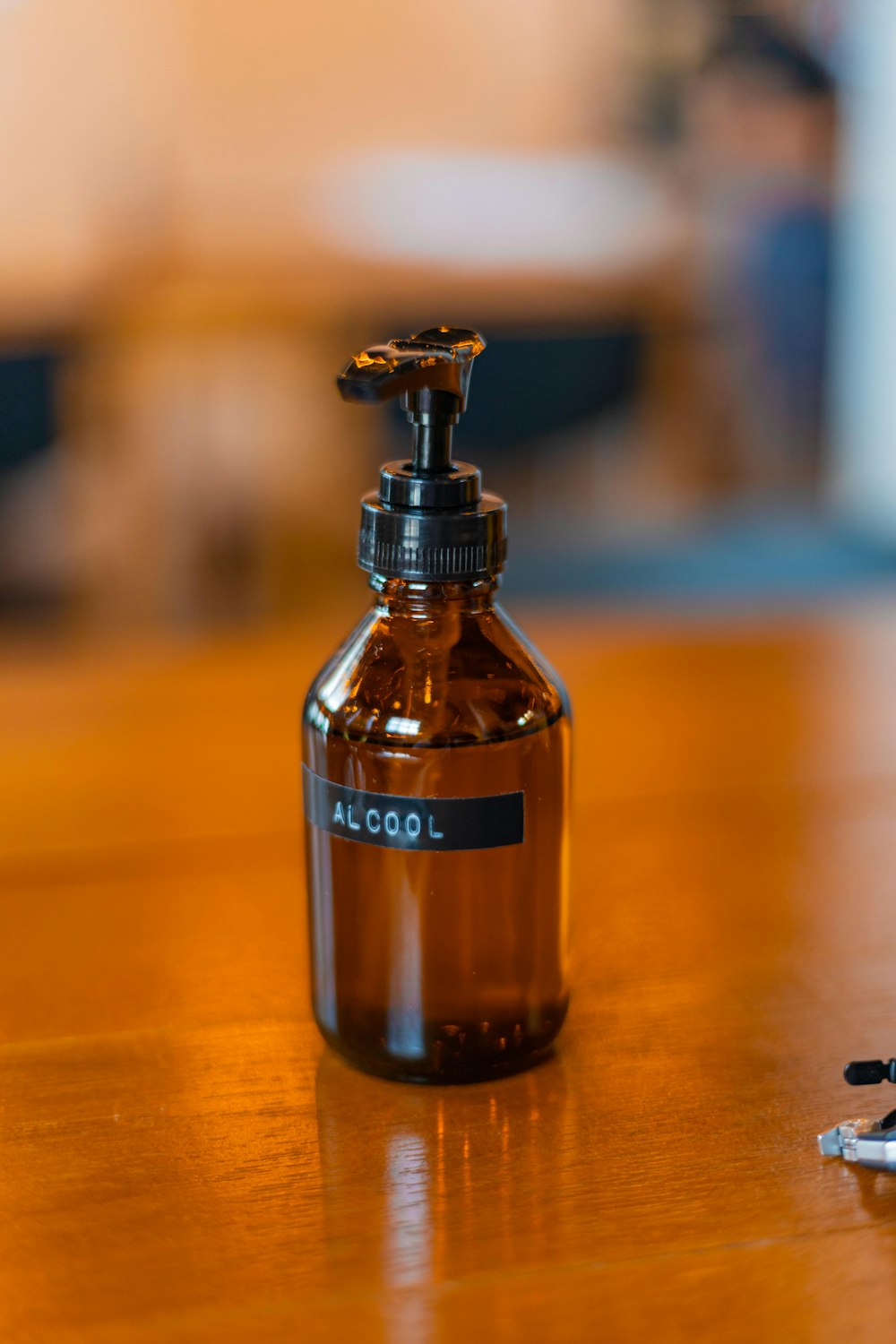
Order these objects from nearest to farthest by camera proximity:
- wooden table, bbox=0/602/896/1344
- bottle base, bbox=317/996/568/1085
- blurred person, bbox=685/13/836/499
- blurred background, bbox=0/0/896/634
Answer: wooden table, bbox=0/602/896/1344
bottle base, bbox=317/996/568/1085
blurred background, bbox=0/0/896/634
blurred person, bbox=685/13/836/499

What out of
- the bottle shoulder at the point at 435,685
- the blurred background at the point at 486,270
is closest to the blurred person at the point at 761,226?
the blurred background at the point at 486,270

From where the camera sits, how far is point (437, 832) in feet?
1.69

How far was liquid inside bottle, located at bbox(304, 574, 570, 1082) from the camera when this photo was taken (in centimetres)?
52

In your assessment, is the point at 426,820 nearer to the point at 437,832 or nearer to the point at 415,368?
the point at 437,832

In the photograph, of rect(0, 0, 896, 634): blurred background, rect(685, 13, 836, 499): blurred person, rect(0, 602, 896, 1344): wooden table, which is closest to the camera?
rect(0, 602, 896, 1344): wooden table

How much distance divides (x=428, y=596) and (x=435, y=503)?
0.04m

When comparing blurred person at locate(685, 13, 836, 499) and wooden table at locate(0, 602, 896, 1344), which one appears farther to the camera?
blurred person at locate(685, 13, 836, 499)

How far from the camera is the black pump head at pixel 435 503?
→ 494 millimetres

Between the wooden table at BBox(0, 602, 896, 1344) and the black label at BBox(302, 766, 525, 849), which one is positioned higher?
the black label at BBox(302, 766, 525, 849)

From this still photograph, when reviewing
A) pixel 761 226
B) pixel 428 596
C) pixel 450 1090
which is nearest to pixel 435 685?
pixel 428 596

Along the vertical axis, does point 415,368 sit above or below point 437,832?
above

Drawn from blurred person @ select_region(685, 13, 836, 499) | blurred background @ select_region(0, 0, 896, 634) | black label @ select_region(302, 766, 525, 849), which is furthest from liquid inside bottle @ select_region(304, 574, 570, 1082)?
blurred person @ select_region(685, 13, 836, 499)

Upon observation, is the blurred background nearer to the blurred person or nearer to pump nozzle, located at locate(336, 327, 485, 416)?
the blurred person

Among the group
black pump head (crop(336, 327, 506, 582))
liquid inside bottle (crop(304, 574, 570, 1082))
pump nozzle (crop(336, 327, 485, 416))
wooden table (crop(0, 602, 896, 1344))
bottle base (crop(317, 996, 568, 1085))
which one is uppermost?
pump nozzle (crop(336, 327, 485, 416))
